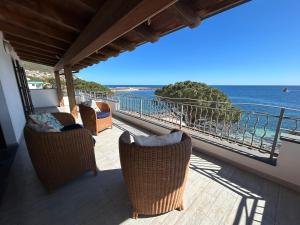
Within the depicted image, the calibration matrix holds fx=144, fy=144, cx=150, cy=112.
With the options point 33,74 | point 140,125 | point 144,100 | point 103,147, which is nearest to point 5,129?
point 103,147

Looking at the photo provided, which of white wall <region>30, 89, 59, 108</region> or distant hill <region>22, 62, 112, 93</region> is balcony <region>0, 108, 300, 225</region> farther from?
distant hill <region>22, 62, 112, 93</region>

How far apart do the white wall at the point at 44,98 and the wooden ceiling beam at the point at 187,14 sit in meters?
8.62

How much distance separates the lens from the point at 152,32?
1.91 metres

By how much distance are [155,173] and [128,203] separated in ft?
2.33

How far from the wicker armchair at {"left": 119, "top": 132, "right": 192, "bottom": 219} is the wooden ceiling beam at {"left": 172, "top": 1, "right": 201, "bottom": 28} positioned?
3.52ft

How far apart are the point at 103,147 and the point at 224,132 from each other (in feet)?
8.20

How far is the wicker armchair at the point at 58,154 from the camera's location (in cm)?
165

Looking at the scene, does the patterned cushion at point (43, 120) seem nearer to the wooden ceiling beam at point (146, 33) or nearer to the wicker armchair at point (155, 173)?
the wicker armchair at point (155, 173)

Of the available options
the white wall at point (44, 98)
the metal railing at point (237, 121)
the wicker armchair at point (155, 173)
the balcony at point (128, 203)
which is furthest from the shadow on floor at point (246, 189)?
the white wall at point (44, 98)

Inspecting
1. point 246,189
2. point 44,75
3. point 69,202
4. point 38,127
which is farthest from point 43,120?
point 44,75

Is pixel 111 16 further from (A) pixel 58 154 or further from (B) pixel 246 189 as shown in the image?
(B) pixel 246 189

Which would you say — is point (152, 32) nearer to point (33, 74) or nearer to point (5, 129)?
point (5, 129)

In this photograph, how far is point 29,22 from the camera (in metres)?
2.09

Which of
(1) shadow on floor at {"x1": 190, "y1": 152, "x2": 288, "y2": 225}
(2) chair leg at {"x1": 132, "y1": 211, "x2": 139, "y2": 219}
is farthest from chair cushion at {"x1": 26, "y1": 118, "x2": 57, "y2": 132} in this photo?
(1) shadow on floor at {"x1": 190, "y1": 152, "x2": 288, "y2": 225}
